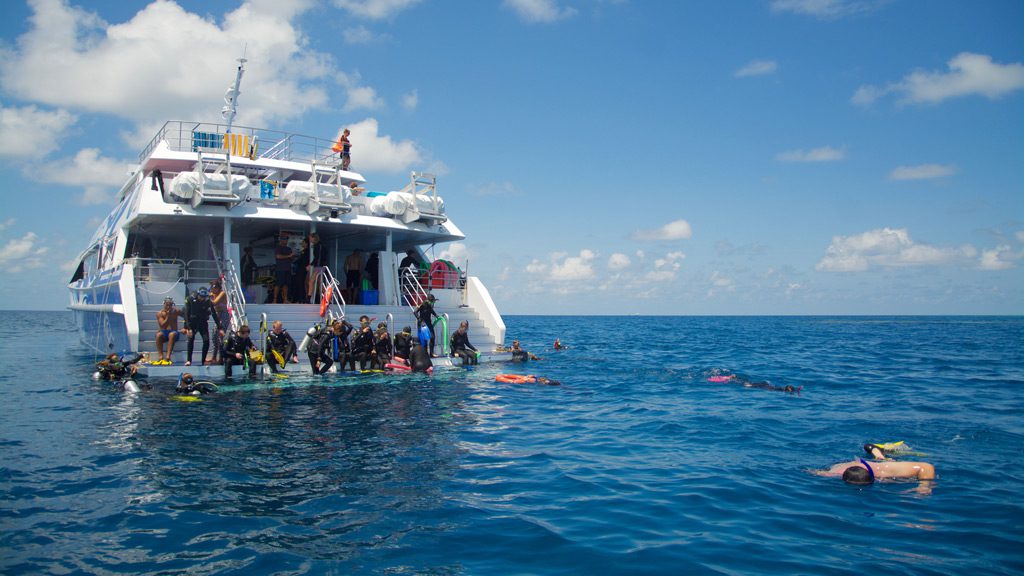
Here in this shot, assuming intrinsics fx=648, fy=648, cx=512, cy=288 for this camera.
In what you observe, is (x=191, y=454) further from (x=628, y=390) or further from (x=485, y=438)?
(x=628, y=390)

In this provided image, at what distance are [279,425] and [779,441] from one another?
25.2 ft

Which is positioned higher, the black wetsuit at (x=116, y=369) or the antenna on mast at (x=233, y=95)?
the antenna on mast at (x=233, y=95)

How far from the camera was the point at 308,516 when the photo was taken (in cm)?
611

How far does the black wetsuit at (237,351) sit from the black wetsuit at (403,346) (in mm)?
3583

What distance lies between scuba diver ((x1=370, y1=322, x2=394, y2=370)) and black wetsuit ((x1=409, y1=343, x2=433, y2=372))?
0.66 meters

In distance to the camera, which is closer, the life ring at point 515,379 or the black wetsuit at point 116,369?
the black wetsuit at point 116,369

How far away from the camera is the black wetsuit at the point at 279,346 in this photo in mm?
15117

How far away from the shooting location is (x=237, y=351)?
14.9 meters

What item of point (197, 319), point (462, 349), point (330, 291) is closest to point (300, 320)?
point (330, 291)

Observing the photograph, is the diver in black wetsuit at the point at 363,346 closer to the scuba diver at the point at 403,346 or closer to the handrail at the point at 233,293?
the scuba diver at the point at 403,346

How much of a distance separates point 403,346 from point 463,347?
1991 millimetres

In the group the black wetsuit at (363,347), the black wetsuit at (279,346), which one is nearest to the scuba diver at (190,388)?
the black wetsuit at (279,346)

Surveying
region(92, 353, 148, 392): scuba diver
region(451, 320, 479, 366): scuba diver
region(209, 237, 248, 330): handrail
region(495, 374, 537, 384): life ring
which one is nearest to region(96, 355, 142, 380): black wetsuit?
region(92, 353, 148, 392): scuba diver

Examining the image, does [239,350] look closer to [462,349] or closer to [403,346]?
[403,346]
